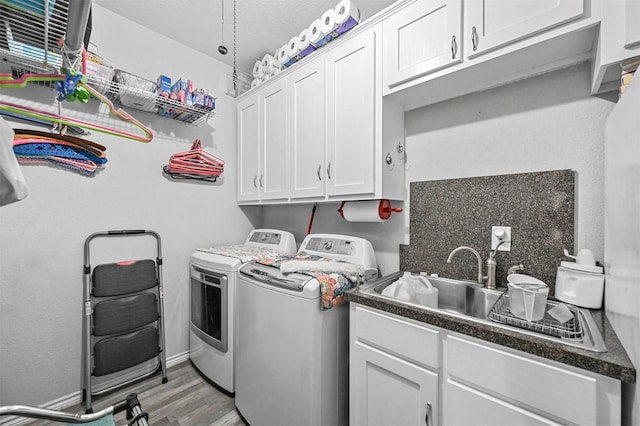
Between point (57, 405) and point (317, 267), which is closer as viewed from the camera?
point (317, 267)

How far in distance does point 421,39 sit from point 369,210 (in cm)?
100

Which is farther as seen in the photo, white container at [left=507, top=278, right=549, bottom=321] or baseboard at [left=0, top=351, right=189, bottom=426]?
baseboard at [left=0, top=351, right=189, bottom=426]

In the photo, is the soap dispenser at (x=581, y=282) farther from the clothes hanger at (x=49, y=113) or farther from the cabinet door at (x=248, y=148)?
the clothes hanger at (x=49, y=113)

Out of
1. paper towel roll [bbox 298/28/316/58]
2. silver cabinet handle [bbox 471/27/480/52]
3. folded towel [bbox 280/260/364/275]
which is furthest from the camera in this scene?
paper towel roll [bbox 298/28/316/58]

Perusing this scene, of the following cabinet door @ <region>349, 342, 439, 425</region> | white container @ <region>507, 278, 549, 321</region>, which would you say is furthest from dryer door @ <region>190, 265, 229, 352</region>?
white container @ <region>507, 278, 549, 321</region>

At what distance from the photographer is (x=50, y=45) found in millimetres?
1258

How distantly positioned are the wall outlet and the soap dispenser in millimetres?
235

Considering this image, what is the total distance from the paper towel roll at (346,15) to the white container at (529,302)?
5.63 ft

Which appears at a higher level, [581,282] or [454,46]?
[454,46]

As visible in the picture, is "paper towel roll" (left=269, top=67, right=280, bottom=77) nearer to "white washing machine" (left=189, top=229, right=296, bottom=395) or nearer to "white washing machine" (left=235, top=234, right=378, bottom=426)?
"white washing machine" (left=189, top=229, right=296, bottom=395)

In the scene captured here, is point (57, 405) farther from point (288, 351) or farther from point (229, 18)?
point (229, 18)

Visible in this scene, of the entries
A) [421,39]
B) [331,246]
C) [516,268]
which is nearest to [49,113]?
[331,246]

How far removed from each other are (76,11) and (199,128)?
5.23 feet

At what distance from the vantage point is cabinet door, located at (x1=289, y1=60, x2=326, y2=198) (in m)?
1.87
